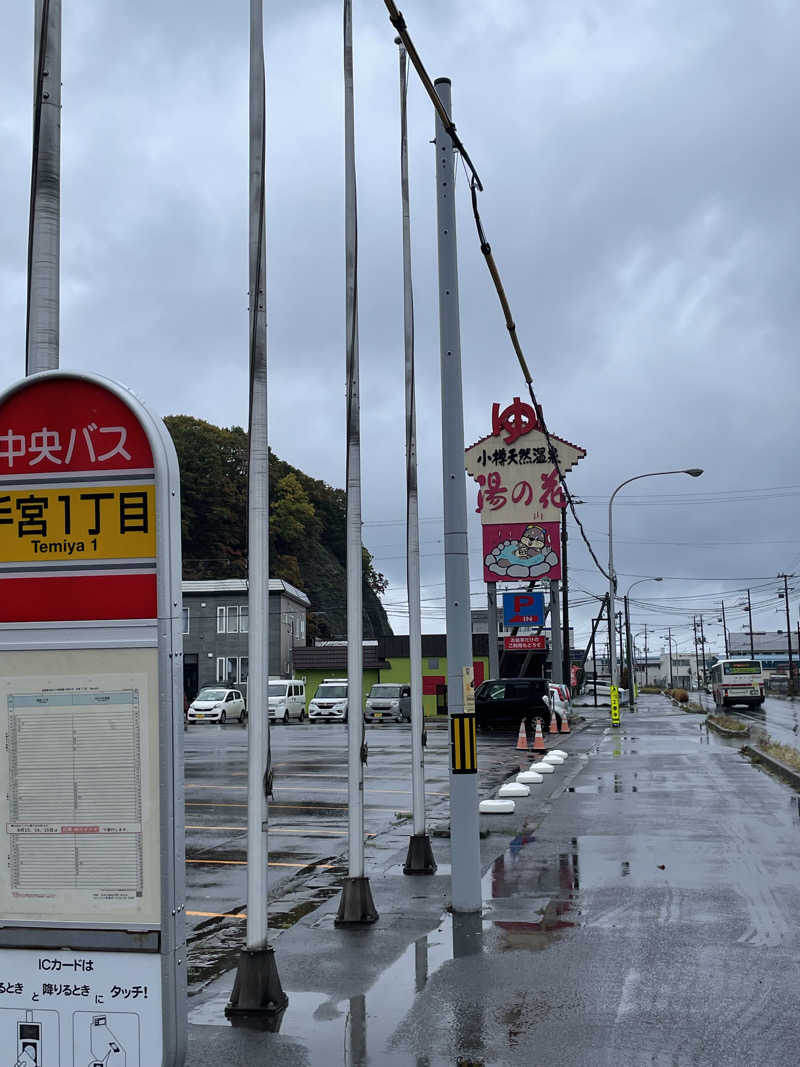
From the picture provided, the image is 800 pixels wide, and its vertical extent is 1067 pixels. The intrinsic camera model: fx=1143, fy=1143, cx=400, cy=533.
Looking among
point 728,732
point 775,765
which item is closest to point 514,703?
Answer: point 728,732

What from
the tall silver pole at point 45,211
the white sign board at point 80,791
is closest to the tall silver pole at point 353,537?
the tall silver pole at point 45,211

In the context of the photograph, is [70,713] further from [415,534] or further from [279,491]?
[279,491]

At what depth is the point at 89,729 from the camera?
4.72m

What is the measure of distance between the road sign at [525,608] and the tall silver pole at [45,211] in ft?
123

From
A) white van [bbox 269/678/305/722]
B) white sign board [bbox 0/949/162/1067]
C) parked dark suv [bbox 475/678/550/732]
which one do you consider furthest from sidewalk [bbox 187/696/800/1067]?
white van [bbox 269/678/305/722]

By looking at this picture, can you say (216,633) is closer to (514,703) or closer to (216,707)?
(216,707)

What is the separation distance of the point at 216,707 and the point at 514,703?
16.4 meters

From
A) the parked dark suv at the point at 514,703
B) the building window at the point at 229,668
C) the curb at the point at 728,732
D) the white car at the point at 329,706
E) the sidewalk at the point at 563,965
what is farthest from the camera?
the building window at the point at 229,668

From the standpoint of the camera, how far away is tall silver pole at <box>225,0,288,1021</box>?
675 cm

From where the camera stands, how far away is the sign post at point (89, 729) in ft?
15.1

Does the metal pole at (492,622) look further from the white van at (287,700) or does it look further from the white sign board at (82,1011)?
the white sign board at (82,1011)

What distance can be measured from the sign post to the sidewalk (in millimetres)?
1653

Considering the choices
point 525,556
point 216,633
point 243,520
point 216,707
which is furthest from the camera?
point 243,520

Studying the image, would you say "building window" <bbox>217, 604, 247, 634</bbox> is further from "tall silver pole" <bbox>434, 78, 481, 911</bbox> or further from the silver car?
"tall silver pole" <bbox>434, 78, 481, 911</bbox>
